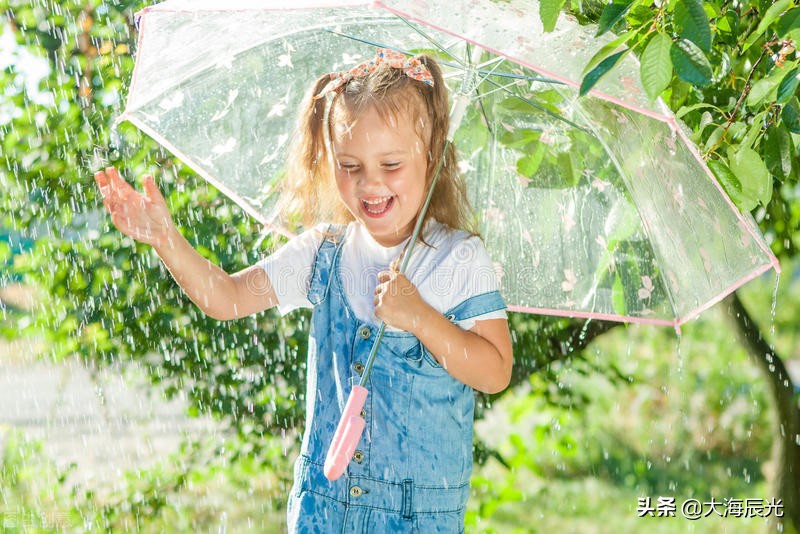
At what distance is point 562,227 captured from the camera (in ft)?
7.82

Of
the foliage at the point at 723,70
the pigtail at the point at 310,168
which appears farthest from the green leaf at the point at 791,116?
the pigtail at the point at 310,168

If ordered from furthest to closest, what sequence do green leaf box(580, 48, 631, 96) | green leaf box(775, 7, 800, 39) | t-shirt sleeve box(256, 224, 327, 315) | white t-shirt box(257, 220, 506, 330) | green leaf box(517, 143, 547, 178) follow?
green leaf box(517, 143, 547, 178)
t-shirt sleeve box(256, 224, 327, 315)
white t-shirt box(257, 220, 506, 330)
green leaf box(775, 7, 800, 39)
green leaf box(580, 48, 631, 96)

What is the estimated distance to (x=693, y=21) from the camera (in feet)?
5.50

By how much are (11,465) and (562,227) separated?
2949 mm

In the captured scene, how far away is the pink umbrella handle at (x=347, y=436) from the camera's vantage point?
6.15 ft

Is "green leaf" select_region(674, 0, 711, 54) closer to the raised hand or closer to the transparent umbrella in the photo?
the transparent umbrella

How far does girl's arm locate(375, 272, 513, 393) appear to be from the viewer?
1927mm

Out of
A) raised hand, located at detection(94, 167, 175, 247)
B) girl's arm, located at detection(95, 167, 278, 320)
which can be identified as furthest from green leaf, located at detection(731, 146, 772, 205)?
raised hand, located at detection(94, 167, 175, 247)

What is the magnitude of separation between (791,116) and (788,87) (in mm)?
138

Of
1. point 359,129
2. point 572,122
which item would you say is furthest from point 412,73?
point 572,122

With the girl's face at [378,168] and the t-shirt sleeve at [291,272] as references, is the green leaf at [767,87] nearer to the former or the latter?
the girl's face at [378,168]

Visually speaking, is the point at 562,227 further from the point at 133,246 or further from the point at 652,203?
the point at 133,246

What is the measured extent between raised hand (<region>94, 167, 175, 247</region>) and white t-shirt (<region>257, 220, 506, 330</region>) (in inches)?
11.4

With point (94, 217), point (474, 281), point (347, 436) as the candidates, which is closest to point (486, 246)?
point (474, 281)
